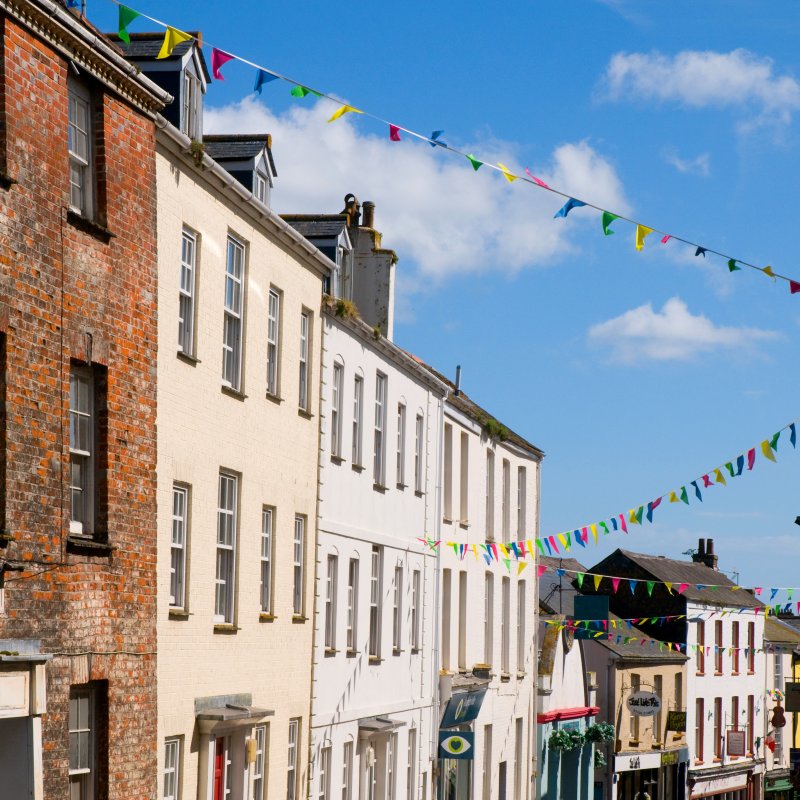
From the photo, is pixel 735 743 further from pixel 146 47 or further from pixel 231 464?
pixel 146 47

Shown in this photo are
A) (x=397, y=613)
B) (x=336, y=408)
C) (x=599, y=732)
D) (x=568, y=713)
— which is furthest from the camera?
(x=599, y=732)

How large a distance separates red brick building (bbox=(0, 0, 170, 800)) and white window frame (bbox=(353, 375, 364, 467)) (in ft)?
30.7

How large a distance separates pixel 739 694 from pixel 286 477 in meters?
43.5

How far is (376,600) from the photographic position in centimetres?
2791

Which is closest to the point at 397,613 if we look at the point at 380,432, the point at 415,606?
the point at 415,606

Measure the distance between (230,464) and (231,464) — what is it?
0.16 feet

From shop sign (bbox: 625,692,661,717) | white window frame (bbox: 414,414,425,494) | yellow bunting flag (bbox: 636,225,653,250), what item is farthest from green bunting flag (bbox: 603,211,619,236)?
shop sign (bbox: 625,692,661,717)

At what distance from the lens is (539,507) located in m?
40.3

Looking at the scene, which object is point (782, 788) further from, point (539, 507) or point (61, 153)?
point (61, 153)

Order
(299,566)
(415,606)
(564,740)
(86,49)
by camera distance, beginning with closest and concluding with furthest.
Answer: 1. (86,49)
2. (299,566)
3. (415,606)
4. (564,740)

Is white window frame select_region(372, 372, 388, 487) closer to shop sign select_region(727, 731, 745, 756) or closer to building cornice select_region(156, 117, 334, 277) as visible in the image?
building cornice select_region(156, 117, 334, 277)

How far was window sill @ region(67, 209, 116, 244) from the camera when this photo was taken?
15352 mm

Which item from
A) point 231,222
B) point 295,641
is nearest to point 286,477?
point 295,641

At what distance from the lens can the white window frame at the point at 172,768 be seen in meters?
18.3
